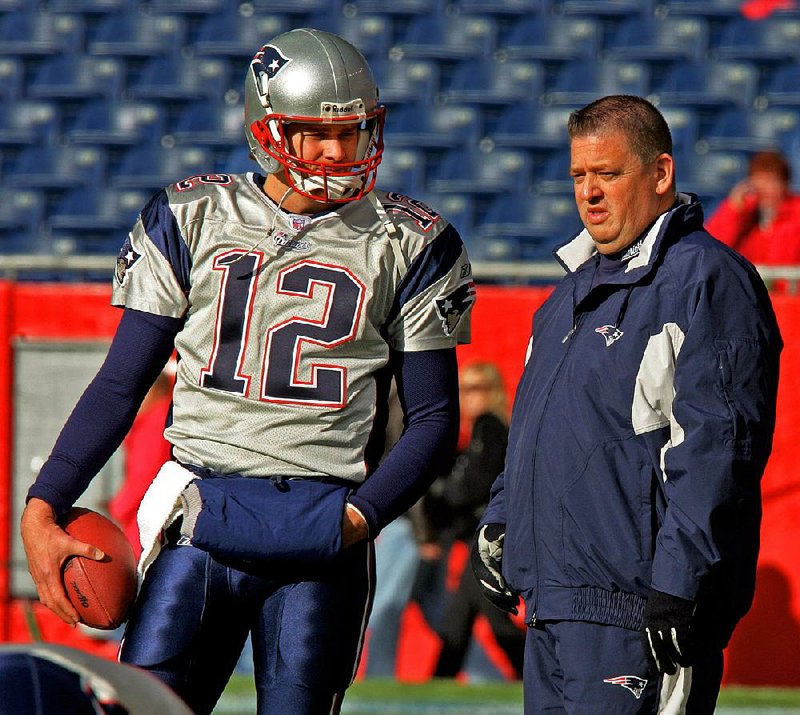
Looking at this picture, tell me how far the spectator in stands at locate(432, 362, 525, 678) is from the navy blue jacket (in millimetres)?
2860

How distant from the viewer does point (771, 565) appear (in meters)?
5.75

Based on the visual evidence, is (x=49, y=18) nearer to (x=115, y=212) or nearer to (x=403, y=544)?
(x=115, y=212)

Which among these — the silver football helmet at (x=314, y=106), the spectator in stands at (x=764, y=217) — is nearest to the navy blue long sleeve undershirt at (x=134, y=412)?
the silver football helmet at (x=314, y=106)

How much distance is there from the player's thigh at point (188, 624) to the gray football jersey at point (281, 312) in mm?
197

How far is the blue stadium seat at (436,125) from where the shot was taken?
7.86 metres

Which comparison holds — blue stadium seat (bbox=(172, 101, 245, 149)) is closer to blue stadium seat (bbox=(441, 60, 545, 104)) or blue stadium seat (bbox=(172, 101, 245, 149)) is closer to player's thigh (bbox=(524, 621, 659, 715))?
blue stadium seat (bbox=(441, 60, 545, 104))

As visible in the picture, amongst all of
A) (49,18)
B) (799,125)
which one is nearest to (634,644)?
(799,125)

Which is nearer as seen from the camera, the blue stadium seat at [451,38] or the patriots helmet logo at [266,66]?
the patriots helmet logo at [266,66]

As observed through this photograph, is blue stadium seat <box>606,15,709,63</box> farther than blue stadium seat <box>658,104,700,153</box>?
Yes

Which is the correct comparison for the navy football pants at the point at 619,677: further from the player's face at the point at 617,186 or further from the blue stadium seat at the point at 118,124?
the blue stadium seat at the point at 118,124

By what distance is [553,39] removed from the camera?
8.08 metres

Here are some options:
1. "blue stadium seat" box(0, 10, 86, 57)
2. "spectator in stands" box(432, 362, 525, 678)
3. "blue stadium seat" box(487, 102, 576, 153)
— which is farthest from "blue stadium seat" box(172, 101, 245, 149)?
"spectator in stands" box(432, 362, 525, 678)

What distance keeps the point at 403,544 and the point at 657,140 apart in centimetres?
320

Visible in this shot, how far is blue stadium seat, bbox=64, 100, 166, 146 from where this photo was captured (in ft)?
26.2
